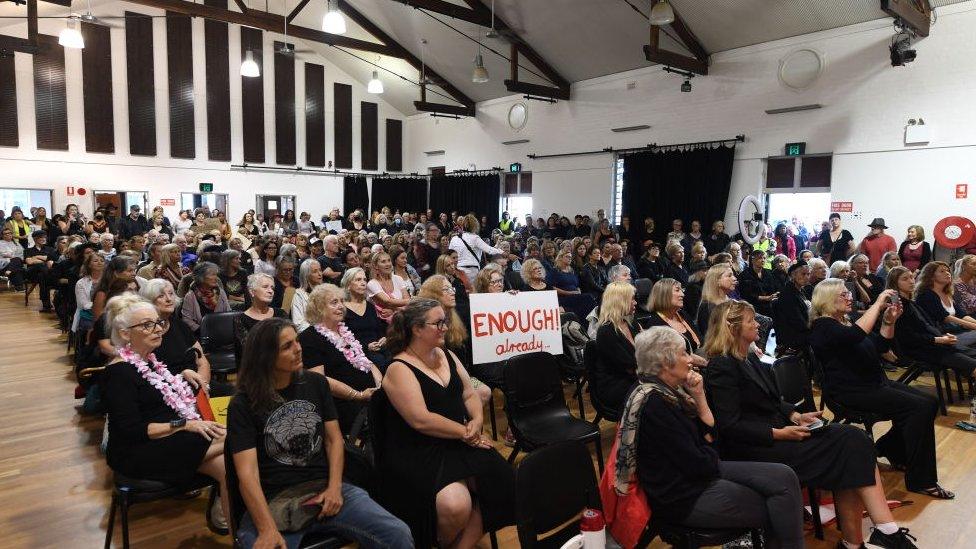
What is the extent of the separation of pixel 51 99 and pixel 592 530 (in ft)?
55.6

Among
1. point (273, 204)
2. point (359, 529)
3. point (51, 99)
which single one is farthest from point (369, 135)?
point (359, 529)

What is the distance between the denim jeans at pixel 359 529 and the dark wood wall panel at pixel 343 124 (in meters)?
17.3

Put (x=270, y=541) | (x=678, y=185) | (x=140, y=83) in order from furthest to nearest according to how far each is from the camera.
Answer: (x=140, y=83), (x=678, y=185), (x=270, y=541)

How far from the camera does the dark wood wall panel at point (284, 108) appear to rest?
1714 cm

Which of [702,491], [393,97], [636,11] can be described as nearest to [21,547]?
[702,491]

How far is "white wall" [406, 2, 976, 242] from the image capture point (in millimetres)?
8703

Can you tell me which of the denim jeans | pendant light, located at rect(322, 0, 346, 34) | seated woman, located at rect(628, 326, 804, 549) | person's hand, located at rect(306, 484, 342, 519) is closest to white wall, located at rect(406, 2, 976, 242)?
pendant light, located at rect(322, 0, 346, 34)

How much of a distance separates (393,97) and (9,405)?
15.4 m

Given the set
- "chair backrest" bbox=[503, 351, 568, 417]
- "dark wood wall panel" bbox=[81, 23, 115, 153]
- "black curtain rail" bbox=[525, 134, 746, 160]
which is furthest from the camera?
"dark wood wall panel" bbox=[81, 23, 115, 153]

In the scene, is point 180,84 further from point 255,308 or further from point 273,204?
point 255,308

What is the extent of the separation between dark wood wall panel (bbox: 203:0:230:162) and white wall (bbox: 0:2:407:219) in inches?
5.7

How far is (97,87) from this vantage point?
14.6 metres

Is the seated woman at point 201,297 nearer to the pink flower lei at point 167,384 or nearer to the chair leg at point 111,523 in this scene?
the pink flower lei at point 167,384

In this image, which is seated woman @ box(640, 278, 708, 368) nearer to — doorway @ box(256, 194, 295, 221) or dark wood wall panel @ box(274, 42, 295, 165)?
doorway @ box(256, 194, 295, 221)
